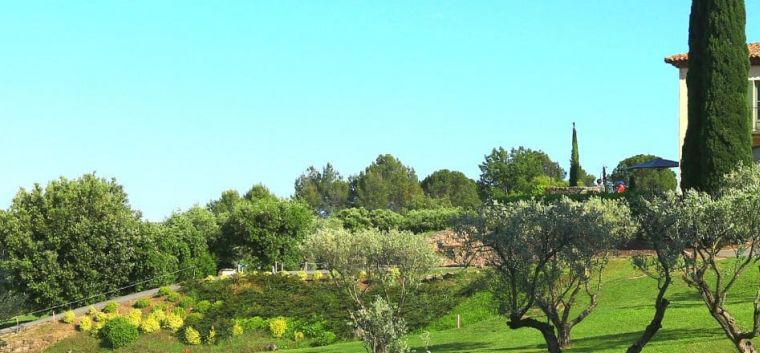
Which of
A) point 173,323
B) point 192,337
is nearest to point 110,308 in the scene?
point 173,323

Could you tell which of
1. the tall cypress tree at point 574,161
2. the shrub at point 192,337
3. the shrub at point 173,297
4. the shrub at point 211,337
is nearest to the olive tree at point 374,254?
the shrub at point 211,337

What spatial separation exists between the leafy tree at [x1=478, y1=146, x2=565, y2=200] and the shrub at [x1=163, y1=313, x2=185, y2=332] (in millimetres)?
59044

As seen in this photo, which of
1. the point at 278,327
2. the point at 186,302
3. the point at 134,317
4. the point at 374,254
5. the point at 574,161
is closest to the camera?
the point at 374,254

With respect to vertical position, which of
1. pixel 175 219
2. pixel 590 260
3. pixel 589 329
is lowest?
pixel 589 329

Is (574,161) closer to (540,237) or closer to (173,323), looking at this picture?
(173,323)

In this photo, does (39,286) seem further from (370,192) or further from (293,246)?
(370,192)

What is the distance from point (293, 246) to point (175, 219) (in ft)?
27.8

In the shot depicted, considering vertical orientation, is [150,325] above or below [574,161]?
below

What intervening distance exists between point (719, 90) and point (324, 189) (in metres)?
104

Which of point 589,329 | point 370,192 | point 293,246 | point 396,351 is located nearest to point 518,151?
point 370,192

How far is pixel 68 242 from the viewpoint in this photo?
→ 175 ft

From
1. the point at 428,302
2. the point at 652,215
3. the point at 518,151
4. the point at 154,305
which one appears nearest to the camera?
the point at 652,215

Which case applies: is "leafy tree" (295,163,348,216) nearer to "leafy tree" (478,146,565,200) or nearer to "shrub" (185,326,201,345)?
"leafy tree" (478,146,565,200)

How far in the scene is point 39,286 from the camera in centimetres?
5188
